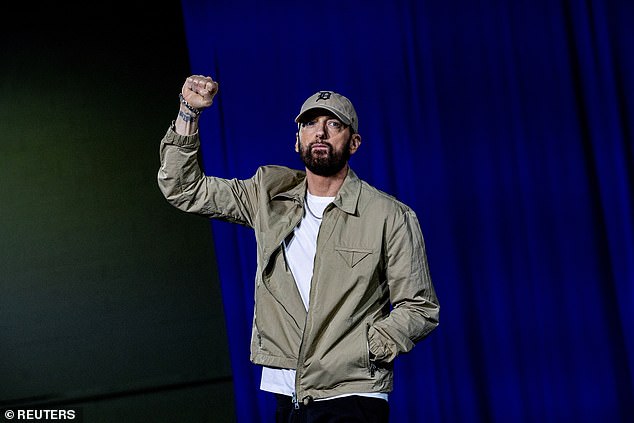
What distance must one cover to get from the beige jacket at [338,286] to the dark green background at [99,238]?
6.33 ft

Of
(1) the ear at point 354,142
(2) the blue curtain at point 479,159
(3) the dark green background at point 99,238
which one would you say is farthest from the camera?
(3) the dark green background at point 99,238

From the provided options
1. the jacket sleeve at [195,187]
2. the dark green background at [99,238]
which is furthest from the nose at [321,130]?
the dark green background at [99,238]

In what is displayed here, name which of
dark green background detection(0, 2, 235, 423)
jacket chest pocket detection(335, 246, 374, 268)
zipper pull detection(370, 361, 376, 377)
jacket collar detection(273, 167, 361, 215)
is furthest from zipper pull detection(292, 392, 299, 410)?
dark green background detection(0, 2, 235, 423)

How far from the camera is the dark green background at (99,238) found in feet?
12.8

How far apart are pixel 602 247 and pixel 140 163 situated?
7.58ft

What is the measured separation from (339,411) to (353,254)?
400mm

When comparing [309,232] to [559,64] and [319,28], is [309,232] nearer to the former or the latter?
[319,28]

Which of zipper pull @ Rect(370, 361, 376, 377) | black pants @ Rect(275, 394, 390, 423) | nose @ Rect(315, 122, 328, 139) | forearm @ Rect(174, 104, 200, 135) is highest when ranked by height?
forearm @ Rect(174, 104, 200, 135)

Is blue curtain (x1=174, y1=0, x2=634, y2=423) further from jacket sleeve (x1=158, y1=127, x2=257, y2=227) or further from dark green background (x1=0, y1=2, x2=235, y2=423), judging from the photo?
jacket sleeve (x1=158, y1=127, x2=257, y2=227)

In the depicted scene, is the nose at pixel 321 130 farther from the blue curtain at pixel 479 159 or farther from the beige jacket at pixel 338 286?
the blue curtain at pixel 479 159

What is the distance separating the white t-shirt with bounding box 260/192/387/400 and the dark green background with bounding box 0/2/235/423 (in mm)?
2034

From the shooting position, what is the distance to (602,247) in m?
3.50

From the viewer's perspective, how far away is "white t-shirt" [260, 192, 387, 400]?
201 cm

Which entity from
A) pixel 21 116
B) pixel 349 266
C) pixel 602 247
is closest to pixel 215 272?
pixel 21 116
